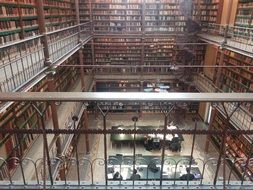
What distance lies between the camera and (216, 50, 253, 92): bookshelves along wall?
21.5 ft

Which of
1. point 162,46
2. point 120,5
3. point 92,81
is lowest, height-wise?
point 92,81

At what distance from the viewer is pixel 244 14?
7000mm

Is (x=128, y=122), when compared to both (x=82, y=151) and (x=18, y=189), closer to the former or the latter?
(x=82, y=151)

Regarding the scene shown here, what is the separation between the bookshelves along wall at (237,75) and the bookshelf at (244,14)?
937 mm

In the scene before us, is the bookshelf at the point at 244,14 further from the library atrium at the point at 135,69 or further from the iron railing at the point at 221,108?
the iron railing at the point at 221,108

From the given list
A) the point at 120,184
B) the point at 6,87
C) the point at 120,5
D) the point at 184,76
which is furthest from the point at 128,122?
the point at 120,184

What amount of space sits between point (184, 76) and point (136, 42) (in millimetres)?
2372

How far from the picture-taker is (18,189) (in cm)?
131

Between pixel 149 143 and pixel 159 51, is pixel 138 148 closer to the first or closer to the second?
pixel 149 143

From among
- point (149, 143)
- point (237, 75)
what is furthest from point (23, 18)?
point (237, 75)

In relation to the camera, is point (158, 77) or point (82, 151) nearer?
point (82, 151)

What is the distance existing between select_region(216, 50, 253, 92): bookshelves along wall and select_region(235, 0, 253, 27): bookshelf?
0.94 meters

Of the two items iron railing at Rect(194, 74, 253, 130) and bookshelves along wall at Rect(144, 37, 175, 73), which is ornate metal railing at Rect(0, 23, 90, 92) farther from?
bookshelves along wall at Rect(144, 37, 175, 73)

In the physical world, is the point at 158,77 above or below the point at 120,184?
below
